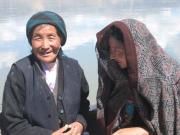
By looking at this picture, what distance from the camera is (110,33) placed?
304 centimetres

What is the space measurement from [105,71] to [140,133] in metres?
0.42

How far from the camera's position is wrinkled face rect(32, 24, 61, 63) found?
3.11 meters

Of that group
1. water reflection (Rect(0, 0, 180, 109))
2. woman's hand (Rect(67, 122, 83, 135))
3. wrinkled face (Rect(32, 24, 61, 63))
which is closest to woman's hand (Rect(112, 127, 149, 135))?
woman's hand (Rect(67, 122, 83, 135))

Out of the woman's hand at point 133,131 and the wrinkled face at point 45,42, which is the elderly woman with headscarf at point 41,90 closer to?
the wrinkled face at point 45,42

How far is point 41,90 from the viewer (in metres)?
3.12

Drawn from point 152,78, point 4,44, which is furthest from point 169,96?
point 4,44

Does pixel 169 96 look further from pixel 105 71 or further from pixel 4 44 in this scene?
pixel 4 44

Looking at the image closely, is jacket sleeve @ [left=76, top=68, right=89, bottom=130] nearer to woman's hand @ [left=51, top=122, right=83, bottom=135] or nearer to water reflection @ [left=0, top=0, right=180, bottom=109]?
woman's hand @ [left=51, top=122, right=83, bottom=135]

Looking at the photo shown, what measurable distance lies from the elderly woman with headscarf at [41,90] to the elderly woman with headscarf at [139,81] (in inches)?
10.0

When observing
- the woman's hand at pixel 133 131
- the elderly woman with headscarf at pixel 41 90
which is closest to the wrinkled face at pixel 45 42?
the elderly woman with headscarf at pixel 41 90

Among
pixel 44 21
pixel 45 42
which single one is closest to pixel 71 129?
pixel 45 42

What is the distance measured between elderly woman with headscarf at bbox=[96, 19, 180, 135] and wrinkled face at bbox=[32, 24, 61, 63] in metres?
0.26

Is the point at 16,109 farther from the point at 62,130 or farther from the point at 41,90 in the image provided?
the point at 62,130

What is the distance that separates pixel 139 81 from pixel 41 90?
0.58 m
